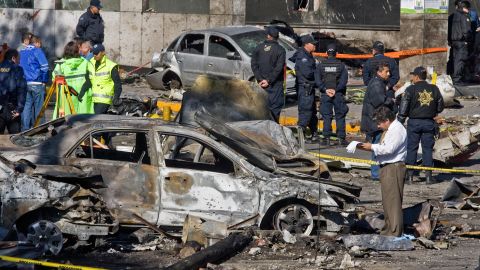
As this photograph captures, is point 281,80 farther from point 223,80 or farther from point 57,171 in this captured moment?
point 57,171

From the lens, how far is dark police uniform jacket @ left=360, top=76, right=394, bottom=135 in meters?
16.6

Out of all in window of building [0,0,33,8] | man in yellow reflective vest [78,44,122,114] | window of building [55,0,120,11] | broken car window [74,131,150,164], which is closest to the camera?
broken car window [74,131,150,164]

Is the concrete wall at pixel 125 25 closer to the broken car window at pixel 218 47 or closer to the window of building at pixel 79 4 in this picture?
the window of building at pixel 79 4

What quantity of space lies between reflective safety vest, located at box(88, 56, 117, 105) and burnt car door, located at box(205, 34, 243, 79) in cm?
711

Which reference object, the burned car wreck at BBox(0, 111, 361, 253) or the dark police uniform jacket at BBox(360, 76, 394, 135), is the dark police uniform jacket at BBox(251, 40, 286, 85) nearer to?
the dark police uniform jacket at BBox(360, 76, 394, 135)

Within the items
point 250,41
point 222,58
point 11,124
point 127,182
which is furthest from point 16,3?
point 127,182

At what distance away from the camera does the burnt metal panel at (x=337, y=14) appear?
27.6 m

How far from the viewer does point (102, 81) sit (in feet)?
55.0

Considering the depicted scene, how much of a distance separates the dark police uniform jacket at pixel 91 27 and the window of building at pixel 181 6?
5244mm

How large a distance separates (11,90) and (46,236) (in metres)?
5.45

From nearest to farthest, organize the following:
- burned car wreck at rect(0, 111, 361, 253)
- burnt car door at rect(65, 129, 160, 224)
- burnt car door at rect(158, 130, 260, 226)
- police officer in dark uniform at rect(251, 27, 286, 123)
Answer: burned car wreck at rect(0, 111, 361, 253) < burnt car door at rect(65, 129, 160, 224) < burnt car door at rect(158, 130, 260, 226) < police officer in dark uniform at rect(251, 27, 286, 123)

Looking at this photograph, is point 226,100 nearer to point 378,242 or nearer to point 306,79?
point 378,242

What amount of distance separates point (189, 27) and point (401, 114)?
1344 cm

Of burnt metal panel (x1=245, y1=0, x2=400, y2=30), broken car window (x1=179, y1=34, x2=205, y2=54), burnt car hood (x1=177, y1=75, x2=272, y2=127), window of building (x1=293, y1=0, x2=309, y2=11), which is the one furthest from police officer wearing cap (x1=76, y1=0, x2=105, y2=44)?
burnt car hood (x1=177, y1=75, x2=272, y2=127)
